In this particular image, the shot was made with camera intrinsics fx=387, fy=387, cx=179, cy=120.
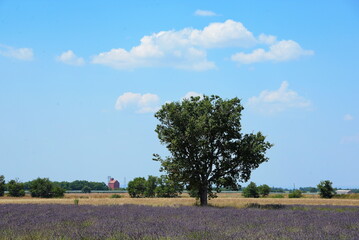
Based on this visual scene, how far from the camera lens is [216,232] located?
9.43m

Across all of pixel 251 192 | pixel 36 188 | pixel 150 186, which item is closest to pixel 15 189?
pixel 36 188

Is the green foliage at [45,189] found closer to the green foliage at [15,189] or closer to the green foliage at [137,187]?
the green foliage at [15,189]

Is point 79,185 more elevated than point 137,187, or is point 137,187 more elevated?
point 137,187

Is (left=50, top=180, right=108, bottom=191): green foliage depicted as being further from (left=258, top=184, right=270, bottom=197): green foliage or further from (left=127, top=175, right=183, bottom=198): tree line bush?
(left=258, top=184, right=270, bottom=197): green foliage

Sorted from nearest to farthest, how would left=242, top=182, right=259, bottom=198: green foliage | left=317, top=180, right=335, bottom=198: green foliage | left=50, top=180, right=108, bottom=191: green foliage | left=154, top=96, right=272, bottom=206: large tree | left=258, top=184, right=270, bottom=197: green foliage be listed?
1. left=154, top=96, right=272, bottom=206: large tree
2. left=317, top=180, right=335, bottom=198: green foliage
3. left=242, top=182, right=259, bottom=198: green foliage
4. left=258, top=184, right=270, bottom=197: green foliage
5. left=50, top=180, right=108, bottom=191: green foliage

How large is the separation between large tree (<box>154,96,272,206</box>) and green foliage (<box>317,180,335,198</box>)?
37581 millimetres

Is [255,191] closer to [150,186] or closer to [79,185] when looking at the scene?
[150,186]

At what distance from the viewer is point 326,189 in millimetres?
61406

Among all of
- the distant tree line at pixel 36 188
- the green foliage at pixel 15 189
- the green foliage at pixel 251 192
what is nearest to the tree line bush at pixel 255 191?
the green foliage at pixel 251 192

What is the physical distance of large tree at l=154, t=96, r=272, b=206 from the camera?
28078 millimetres

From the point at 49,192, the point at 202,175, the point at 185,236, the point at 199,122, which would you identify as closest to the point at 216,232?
the point at 185,236

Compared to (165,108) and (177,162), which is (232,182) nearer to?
(177,162)

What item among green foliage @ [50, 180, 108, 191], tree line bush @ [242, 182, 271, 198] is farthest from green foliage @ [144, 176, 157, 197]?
green foliage @ [50, 180, 108, 191]

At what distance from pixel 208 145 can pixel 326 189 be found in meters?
40.2
